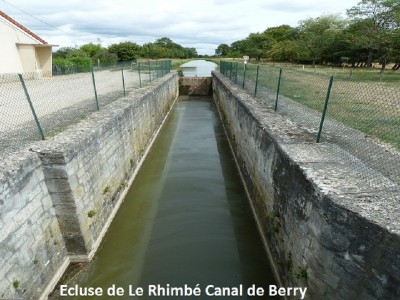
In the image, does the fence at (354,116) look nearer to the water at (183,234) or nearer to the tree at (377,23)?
the water at (183,234)

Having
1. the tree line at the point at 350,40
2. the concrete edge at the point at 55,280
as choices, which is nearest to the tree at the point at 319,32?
the tree line at the point at 350,40

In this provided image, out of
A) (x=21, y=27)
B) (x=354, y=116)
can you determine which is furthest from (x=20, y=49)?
(x=354, y=116)

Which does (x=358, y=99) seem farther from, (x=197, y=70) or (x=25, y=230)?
(x=197, y=70)

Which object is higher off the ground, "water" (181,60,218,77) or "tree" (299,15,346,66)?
"tree" (299,15,346,66)

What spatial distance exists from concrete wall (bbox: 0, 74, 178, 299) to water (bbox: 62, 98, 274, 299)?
537 millimetres

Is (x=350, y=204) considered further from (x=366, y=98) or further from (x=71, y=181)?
(x=71, y=181)

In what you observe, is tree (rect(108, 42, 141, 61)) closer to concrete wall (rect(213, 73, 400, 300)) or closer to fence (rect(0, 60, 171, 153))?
fence (rect(0, 60, 171, 153))

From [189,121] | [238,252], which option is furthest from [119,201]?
[189,121]

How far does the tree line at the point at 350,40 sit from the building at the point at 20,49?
32.0 m

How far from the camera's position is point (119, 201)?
671 centimetres

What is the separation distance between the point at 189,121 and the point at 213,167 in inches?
254

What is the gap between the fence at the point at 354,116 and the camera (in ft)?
13.7

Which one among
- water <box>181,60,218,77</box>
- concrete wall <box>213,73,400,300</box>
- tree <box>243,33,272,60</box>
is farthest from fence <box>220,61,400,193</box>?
tree <box>243,33,272,60</box>

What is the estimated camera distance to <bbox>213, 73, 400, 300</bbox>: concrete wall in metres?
2.49
